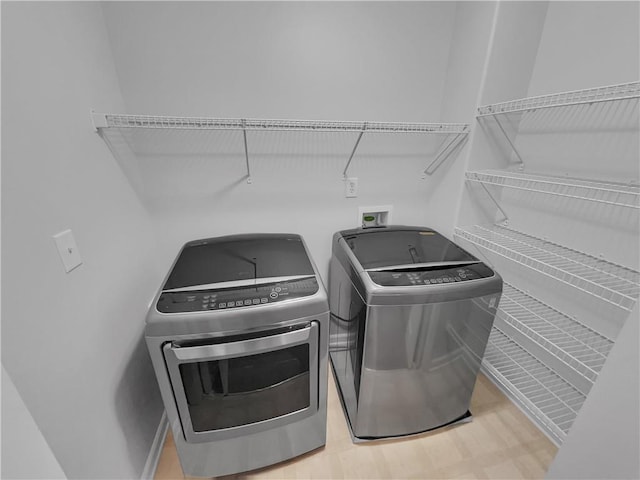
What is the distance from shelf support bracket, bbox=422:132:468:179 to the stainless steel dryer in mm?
1020

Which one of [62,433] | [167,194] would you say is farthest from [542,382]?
[167,194]

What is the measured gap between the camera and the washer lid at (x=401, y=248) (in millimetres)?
1176

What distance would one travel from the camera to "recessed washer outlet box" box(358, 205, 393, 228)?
5.36ft

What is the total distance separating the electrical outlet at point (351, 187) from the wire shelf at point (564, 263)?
24.8 inches

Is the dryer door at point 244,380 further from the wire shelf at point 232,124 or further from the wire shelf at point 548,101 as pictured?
the wire shelf at point 548,101

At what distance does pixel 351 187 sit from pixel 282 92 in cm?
62

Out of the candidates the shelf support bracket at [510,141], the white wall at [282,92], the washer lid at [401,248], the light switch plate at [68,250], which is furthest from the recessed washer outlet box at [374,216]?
the light switch plate at [68,250]

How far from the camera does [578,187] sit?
1012 mm

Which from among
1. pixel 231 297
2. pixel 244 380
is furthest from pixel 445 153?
pixel 244 380

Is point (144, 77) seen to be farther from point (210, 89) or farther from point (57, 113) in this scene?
point (57, 113)

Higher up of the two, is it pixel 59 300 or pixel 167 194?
pixel 167 194

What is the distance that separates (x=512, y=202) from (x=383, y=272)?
1.00 metres

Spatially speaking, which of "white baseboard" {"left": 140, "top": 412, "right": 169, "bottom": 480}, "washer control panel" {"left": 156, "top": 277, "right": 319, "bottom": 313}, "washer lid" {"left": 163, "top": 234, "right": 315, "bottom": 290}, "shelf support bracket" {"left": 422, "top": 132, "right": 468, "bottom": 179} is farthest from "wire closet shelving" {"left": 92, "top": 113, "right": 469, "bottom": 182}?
"white baseboard" {"left": 140, "top": 412, "right": 169, "bottom": 480}

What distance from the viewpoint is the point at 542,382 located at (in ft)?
4.64
